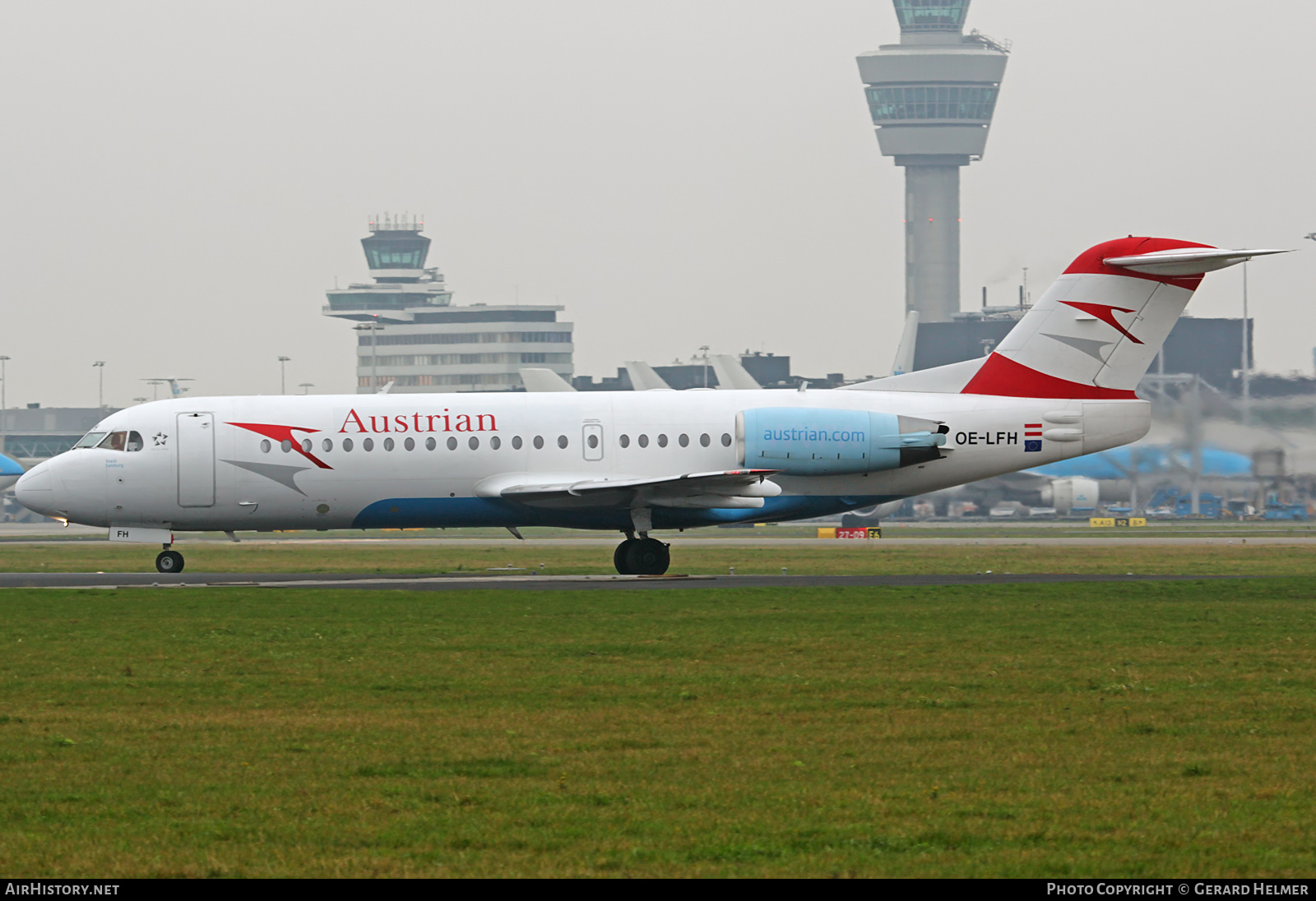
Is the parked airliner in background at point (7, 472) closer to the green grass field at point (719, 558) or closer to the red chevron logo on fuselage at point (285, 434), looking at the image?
the green grass field at point (719, 558)

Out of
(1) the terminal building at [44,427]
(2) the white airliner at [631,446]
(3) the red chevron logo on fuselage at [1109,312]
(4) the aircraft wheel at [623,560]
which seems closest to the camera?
(2) the white airliner at [631,446]

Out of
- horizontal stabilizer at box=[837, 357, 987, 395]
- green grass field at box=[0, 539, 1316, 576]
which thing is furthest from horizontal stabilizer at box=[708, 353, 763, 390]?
horizontal stabilizer at box=[837, 357, 987, 395]

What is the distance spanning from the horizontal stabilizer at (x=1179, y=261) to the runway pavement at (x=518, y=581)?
23.0 ft

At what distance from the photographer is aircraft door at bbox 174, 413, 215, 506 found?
36562 mm

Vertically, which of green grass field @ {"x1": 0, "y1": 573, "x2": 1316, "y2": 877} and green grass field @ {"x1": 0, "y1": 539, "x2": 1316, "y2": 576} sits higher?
green grass field @ {"x1": 0, "y1": 573, "x2": 1316, "y2": 877}

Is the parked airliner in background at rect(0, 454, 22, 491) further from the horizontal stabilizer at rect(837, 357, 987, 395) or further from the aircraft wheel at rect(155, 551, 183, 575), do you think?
Answer: the horizontal stabilizer at rect(837, 357, 987, 395)

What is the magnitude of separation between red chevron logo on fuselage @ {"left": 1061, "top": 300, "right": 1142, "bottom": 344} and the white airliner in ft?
0.11

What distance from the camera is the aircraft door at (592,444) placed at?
36812mm

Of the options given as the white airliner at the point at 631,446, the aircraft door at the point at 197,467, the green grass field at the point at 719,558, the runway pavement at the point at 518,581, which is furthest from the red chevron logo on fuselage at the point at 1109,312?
the aircraft door at the point at 197,467

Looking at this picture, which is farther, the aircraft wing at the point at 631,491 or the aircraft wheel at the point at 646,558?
the aircraft wheel at the point at 646,558

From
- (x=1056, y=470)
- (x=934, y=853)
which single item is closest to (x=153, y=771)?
(x=934, y=853)

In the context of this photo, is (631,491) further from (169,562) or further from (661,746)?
(661,746)

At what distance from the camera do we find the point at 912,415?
120 ft
